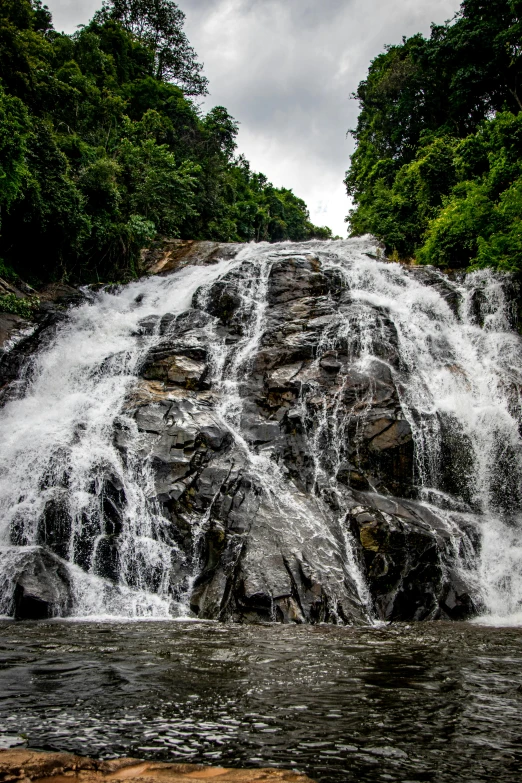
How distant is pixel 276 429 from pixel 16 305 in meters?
10.4

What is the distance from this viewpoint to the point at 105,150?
87.6 feet

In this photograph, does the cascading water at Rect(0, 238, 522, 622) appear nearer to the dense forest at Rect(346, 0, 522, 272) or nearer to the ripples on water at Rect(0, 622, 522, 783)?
the ripples on water at Rect(0, 622, 522, 783)

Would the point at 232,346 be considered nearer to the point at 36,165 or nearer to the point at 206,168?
the point at 36,165

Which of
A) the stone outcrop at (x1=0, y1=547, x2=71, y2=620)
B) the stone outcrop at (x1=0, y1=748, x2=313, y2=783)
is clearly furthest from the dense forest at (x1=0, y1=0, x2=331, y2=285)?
the stone outcrop at (x1=0, y1=748, x2=313, y2=783)

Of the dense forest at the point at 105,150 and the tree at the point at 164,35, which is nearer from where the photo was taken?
the dense forest at the point at 105,150

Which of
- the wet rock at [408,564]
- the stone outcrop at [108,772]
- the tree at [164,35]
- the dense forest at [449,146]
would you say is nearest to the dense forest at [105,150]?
the tree at [164,35]

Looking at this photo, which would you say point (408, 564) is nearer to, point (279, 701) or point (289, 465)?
point (289, 465)

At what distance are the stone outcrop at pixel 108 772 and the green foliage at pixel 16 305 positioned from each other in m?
16.6

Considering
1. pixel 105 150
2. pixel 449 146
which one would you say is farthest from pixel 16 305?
pixel 449 146

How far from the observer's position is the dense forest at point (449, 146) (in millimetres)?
20391

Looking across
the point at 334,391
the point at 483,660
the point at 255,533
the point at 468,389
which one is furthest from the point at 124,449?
the point at 468,389

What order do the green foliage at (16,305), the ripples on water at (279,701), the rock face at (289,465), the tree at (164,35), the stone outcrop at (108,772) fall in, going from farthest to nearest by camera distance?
the tree at (164,35), the green foliage at (16,305), the rock face at (289,465), the ripples on water at (279,701), the stone outcrop at (108,772)

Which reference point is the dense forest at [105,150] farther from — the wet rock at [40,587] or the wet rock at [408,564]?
the wet rock at [408,564]

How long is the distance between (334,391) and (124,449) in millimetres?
5416
